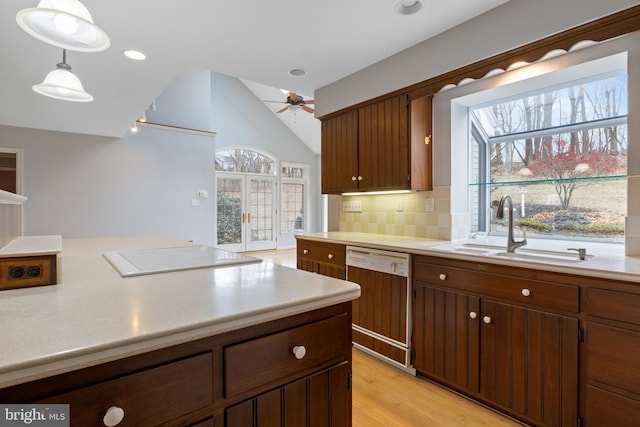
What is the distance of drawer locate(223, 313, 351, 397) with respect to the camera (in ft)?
2.56

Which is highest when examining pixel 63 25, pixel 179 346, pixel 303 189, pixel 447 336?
pixel 63 25

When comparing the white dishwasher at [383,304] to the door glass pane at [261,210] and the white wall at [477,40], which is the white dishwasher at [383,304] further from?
the door glass pane at [261,210]

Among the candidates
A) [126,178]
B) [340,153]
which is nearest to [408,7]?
[340,153]

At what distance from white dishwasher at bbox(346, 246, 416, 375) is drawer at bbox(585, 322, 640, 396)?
3.11ft

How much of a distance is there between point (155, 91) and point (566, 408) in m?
3.82

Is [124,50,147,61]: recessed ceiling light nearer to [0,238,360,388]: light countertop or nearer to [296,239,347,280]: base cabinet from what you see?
[0,238,360,388]: light countertop

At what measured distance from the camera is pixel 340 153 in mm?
3031

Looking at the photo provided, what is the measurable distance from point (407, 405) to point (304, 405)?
49.1 inches

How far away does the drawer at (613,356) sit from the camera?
4.26ft

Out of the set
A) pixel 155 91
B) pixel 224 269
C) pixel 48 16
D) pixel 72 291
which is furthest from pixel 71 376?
pixel 155 91

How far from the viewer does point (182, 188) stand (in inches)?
226

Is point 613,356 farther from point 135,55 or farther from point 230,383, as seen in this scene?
point 135,55

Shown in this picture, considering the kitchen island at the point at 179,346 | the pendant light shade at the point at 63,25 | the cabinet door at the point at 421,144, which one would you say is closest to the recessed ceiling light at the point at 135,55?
the pendant light shade at the point at 63,25

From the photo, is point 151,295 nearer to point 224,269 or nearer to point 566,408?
point 224,269
